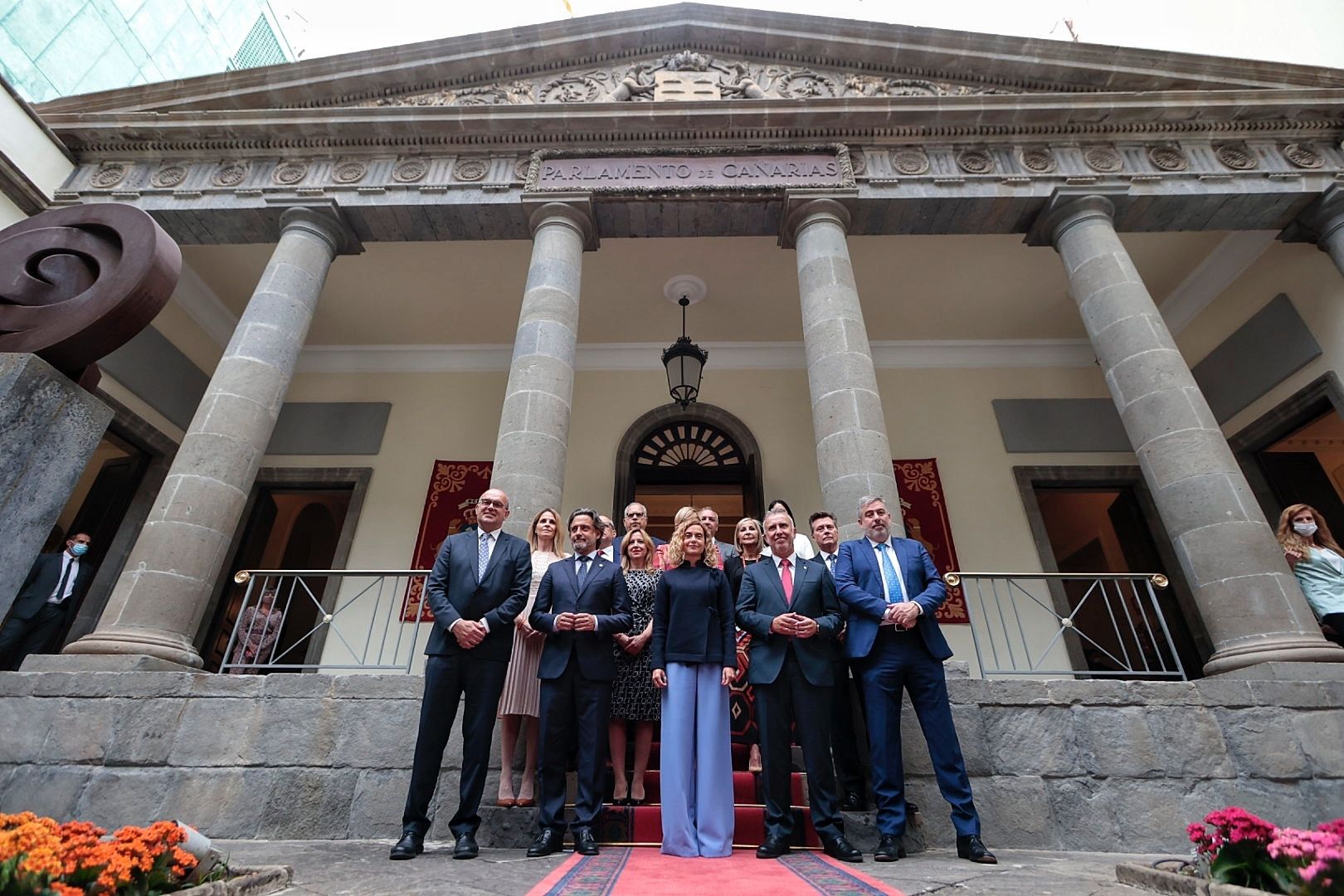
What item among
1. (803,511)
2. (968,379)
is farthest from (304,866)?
(968,379)

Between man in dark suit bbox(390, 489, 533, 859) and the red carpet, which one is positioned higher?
man in dark suit bbox(390, 489, 533, 859)

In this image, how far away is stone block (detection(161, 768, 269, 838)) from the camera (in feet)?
13.1

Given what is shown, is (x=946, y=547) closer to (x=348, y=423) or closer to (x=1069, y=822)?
(x=1069, y=822)

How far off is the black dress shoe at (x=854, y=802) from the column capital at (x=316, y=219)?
7.13 meters

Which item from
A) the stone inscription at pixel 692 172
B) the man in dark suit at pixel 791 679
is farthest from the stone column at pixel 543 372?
the man in dark suit at pixel 791 679

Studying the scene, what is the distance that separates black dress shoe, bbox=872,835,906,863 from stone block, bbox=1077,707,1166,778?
1.69 meters

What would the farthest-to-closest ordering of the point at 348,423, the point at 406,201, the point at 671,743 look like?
the point at 348,423
the point at 406,201
the point at 671,743

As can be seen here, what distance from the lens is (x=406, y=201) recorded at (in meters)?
7.17

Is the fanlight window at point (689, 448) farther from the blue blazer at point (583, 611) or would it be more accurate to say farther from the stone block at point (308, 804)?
the stone block at point (308, 804)

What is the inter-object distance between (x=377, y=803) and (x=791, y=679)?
103 inches

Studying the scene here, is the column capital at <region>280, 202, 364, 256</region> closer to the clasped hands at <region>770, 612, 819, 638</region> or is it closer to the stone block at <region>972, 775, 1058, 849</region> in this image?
the clasped hands at <region>770, 612, 819, 638</region>

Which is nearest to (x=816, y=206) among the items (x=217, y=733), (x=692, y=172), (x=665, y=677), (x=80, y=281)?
(x=692, y=172)

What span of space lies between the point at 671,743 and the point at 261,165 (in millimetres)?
7741

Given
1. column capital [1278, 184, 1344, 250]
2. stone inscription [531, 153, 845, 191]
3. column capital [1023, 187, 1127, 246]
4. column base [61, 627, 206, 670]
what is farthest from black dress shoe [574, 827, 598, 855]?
column capital [1278, 184, 1344, 250]
